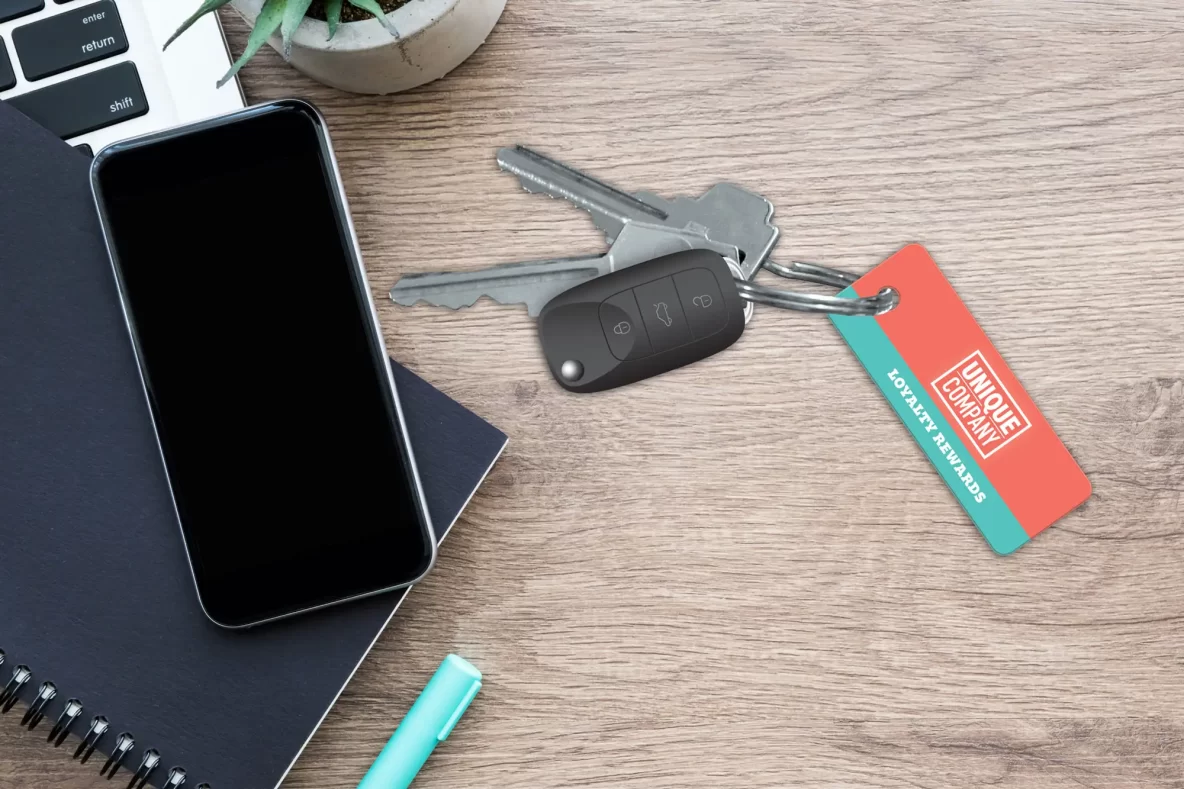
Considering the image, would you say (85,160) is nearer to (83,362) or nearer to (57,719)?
(83,362)

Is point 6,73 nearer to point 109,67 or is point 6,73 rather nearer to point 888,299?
point 109,67

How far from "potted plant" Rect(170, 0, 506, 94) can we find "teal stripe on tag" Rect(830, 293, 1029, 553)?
0.92 feet

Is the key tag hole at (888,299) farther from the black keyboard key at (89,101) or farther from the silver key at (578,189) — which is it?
the black keyboard key at (89,101)

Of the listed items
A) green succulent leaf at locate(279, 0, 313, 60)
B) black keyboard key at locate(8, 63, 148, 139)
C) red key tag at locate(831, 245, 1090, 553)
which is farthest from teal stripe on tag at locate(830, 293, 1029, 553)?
black keyboard key at locate(8, 63, 148, 139)

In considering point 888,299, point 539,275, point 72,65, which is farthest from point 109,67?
point 888,299

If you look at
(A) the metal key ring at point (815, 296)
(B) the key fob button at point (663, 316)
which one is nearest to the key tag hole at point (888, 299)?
(A) the metal key ring at point (815, 296)

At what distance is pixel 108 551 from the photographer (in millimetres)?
533

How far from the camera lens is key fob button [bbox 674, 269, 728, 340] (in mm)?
535

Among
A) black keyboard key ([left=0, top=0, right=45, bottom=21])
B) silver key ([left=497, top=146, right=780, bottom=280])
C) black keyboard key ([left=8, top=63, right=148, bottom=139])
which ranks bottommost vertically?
silver key ([left=497, top=146, right=780, bottom=280])

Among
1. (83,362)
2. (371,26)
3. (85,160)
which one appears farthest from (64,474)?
(371,26)

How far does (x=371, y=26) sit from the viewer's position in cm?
44

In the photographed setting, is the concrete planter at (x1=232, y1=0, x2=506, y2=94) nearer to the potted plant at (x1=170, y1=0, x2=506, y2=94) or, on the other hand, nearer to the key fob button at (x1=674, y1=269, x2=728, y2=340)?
the potted plant at (x1=170, y1=0, x2=506, y2=94)

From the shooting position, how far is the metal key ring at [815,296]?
0.53 m

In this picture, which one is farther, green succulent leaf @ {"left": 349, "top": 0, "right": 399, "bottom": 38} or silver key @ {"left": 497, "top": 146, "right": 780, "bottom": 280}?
silver key @ {"left": 497, "top": 146, "right": 780, "bottom": 280}
